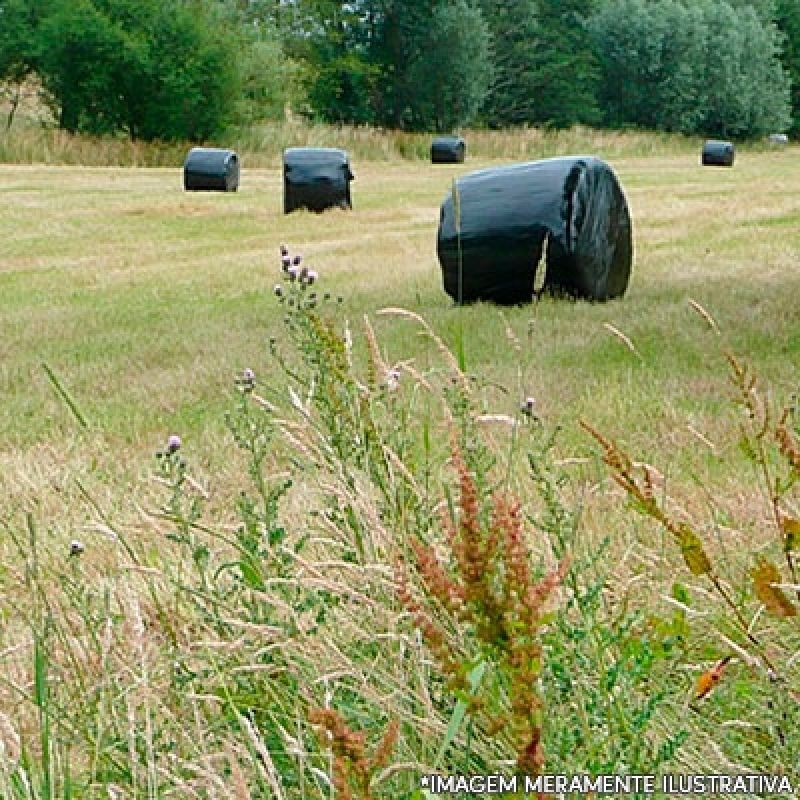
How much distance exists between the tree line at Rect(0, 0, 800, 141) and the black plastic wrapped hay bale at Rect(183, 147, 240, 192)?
36.3ft

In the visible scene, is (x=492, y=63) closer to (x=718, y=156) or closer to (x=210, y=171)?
(x=718, y=156)

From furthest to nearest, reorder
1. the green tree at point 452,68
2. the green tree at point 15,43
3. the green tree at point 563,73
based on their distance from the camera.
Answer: the green tree at point 563,73, the green tree at point 452,68, the green tree at point 15,43

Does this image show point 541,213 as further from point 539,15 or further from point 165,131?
point 539,15

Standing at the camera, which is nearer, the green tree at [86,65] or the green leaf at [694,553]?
the green leaf at [694,553]

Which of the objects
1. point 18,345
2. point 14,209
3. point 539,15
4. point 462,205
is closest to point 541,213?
point 462,205

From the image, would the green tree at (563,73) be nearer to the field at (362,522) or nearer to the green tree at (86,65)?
the green tree at (86,65)

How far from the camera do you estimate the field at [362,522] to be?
1.42m

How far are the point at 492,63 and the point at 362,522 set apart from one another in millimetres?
40490

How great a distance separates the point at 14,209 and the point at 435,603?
538 inches

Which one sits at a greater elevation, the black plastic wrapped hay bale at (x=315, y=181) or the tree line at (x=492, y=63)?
the tree line at (x=492, y=63)

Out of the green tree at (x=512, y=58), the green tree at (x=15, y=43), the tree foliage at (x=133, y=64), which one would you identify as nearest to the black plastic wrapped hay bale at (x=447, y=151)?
the tree foliage at (x=133, y=64)

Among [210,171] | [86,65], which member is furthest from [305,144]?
[210,171]

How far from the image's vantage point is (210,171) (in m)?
17.5

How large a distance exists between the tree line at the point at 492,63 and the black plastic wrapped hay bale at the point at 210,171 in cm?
1106
